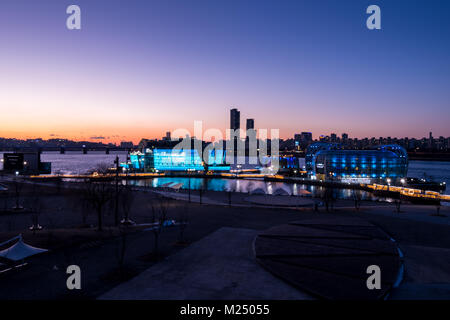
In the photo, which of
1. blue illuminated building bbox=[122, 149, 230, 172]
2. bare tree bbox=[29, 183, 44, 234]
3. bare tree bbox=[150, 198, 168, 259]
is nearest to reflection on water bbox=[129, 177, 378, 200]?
blue illuminated building bbox=[122, 149, 230, 172]

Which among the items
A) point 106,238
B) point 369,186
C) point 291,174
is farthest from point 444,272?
point 291,174

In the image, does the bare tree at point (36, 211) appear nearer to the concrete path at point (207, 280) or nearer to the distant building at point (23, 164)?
the concrete path at point (207, 280)

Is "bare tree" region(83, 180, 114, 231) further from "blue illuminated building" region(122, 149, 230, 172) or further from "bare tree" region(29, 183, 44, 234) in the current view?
"blue illuminated building" region(122, 149, 230, 172)

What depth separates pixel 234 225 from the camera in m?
26.3

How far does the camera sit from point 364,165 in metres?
101

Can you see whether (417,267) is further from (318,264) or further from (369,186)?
(369,186)

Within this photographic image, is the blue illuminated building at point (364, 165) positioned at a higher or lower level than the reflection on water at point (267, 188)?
higher

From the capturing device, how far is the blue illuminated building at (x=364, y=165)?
10012 cm

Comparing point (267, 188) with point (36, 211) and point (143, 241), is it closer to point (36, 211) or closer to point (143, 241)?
point (36, 211)

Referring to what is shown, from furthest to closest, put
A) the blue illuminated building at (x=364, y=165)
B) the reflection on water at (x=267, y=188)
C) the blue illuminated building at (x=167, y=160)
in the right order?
the blue illuminated building at (x=167, y=160)
the blue illuminated building at (x=364, y=165)
the reflection on water at (x=267, y=188)

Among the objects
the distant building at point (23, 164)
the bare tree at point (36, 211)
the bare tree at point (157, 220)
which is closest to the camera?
the bare tree at point (157, 220)

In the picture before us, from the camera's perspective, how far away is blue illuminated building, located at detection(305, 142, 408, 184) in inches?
3942

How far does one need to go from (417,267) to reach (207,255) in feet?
39.5

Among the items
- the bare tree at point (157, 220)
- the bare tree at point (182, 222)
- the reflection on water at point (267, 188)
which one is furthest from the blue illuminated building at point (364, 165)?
the bare tree at point (182, 222)
